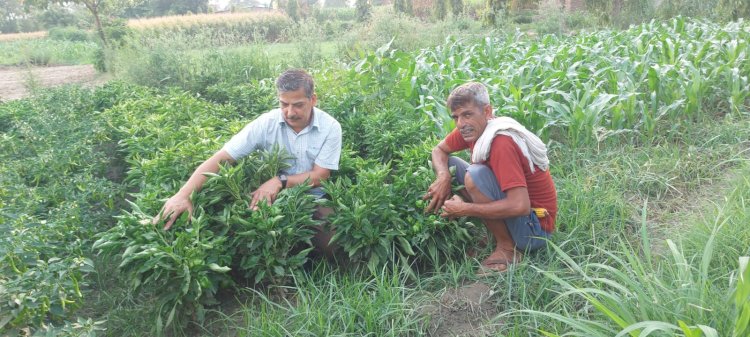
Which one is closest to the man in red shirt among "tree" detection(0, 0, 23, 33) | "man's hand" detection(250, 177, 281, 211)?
"man's hand" detection(250, 177, 281, 211)

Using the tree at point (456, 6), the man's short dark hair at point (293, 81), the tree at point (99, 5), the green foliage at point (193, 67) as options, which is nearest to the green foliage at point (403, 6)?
the tree at point (456, 6)

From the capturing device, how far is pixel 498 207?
274 centimetres

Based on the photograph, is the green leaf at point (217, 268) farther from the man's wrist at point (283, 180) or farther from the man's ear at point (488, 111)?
the man's ear at point (488, 111)

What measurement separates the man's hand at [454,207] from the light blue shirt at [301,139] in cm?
81

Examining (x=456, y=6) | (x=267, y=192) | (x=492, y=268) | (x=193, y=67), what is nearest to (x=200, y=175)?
(x=267, y=192)

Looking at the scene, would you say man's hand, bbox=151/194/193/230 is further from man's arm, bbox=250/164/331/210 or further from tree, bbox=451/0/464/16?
tree, bbox=451/0/464/16

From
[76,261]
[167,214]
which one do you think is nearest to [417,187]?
[167,214]

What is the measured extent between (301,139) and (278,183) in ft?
1.29

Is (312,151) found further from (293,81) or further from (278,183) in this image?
→ (293,81)

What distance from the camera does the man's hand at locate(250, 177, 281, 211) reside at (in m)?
2.95

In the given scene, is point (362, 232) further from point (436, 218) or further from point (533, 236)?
point (533, 236)

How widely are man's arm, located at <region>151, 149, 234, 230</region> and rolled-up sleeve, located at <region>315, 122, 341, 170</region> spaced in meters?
0.59

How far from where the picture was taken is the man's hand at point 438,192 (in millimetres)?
3021

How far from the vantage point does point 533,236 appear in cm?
292
